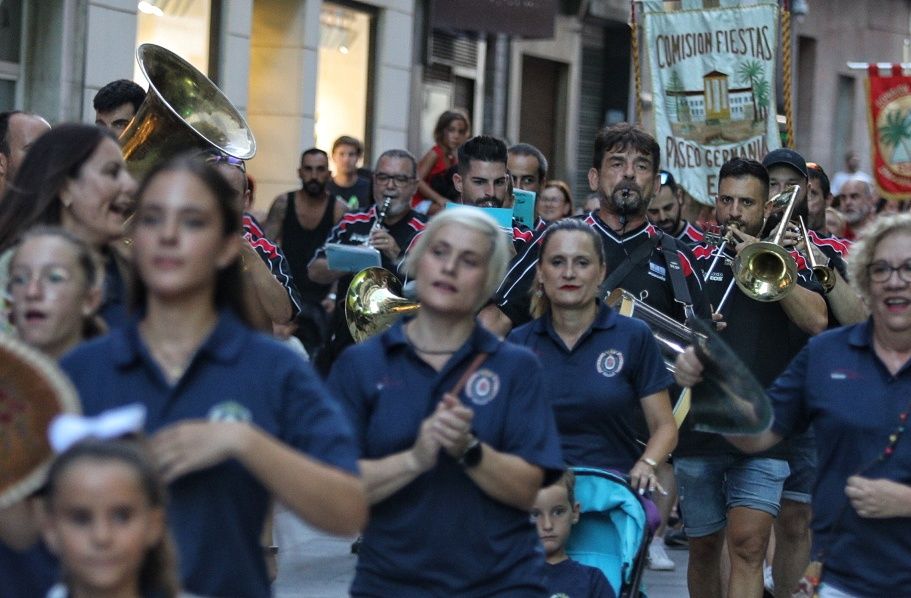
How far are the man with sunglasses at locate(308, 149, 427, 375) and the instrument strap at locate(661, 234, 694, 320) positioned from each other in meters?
2.42

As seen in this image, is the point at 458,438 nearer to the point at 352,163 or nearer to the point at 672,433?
the point at 672,433

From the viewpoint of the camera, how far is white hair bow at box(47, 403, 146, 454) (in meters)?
3.59

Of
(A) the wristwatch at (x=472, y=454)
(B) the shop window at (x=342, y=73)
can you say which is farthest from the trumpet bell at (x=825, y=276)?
(B) the shop window at (x=342, y=73)

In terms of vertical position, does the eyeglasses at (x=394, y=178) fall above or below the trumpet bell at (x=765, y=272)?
above

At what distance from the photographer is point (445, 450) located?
16.3 ft

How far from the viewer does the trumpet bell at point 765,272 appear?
326 inches

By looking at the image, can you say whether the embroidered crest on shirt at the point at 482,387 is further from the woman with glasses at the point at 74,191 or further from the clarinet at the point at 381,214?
the clarinet at the point at 381,214

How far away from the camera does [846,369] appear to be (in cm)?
584

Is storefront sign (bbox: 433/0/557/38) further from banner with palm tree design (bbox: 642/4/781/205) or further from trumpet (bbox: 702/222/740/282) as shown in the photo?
trumpet (bbox: 702/222/740/282)

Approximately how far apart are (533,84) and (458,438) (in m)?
19.8

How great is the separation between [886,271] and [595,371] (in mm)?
1298

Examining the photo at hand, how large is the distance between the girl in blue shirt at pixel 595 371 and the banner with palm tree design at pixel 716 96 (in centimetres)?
460

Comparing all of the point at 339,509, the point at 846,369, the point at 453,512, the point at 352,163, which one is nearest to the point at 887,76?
the point at 352,163

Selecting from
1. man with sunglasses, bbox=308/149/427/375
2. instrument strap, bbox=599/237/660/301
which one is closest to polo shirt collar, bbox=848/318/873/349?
instrument strap, bbox=599/237/660/301
